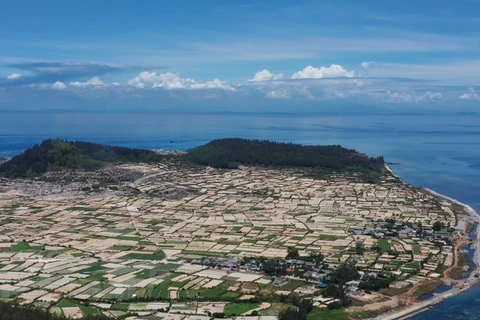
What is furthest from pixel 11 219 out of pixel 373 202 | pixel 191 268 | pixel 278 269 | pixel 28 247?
pixel 373 202

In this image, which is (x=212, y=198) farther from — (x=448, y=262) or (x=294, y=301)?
(x=294, y=301)

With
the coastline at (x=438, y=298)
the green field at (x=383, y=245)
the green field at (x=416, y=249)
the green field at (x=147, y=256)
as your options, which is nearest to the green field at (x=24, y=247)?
the green field at (x=147, y=256)

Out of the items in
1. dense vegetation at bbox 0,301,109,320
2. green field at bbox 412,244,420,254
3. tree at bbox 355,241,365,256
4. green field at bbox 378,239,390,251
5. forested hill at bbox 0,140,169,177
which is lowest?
green field at bbox 412,244,420,254

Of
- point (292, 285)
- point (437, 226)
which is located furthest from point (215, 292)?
point (437, 226)

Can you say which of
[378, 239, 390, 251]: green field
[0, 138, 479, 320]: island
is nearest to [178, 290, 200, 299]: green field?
[0, 138, 479, 320]: island

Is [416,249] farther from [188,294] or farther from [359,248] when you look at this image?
[188,294]

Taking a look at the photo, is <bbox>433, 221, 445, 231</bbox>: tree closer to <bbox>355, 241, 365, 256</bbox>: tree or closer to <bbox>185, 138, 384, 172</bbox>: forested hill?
<bbox>355, 241, 365, 256</bbox>: tree

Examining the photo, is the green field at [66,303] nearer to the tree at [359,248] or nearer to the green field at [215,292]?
the green field at [215,292]
